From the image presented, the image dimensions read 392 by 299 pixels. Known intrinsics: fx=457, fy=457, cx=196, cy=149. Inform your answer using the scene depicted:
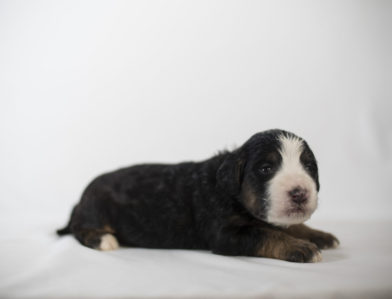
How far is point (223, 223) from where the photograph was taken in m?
4.37

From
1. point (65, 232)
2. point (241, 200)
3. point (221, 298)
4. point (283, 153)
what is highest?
point (283, 153)

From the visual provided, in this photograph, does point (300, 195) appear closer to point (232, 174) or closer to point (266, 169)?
point (266, 169)

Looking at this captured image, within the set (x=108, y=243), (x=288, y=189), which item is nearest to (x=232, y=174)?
(x=288, y=189)

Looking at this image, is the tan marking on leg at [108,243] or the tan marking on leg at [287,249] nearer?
the tan marking on leg at [287,249]

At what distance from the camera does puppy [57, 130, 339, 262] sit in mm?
3969

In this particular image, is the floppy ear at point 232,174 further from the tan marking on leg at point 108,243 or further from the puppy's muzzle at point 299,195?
the tan marking on leg at point 108,243

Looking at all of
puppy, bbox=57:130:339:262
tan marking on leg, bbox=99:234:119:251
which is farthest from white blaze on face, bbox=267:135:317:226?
tan marking on leg, bbox=99:234:119:251

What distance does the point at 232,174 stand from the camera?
4.41 m

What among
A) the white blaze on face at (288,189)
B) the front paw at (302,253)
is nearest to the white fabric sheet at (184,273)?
the front paw at (302,253)

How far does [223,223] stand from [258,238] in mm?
390

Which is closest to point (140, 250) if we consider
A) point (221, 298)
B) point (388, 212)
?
point (221, 298)

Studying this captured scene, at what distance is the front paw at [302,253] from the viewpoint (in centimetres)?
384

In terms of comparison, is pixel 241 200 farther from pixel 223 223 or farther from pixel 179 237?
pixel 179 237

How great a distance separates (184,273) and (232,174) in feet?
3.84
